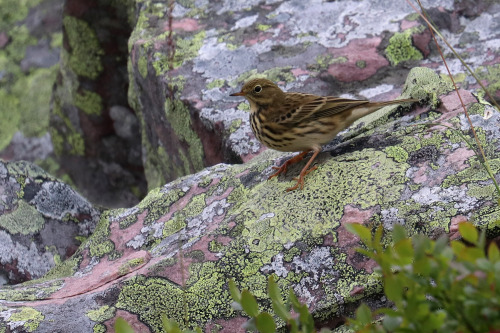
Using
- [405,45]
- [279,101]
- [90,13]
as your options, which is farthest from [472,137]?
[90,13]

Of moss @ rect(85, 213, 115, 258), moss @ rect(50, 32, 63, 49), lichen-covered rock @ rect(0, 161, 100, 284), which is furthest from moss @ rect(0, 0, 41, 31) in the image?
moss @ rect(85, 213, 115, 258)

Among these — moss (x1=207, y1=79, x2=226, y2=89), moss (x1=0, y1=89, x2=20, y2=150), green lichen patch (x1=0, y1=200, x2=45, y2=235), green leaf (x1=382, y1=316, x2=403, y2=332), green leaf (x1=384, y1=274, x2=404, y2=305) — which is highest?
moss (x1=0, y1=89, x2=20, y2=150)

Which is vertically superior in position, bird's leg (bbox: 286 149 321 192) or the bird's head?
the bird's head

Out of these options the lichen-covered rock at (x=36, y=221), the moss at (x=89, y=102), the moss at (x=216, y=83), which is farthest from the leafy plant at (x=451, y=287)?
the moss at (x=89, y=102)

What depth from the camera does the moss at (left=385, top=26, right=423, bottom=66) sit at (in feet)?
21.4

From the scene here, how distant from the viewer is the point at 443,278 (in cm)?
179

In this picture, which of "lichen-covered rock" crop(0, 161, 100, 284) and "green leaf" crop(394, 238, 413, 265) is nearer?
"green leaf" crop(394, 238, 413, 265)

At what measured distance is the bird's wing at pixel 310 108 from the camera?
4805mm

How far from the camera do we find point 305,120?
481 cm

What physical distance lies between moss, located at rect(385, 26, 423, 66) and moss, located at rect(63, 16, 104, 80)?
14.0 ft

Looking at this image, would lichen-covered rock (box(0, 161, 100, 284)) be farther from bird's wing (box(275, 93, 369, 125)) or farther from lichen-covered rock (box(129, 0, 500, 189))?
bird's wing (box(275, 93, 369, 125))

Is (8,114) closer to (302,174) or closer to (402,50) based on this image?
(402,50)

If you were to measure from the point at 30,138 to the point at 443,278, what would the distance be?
8796mm

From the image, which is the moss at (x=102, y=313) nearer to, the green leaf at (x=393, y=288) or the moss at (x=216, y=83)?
the green leaf at (x=393, y=288)
